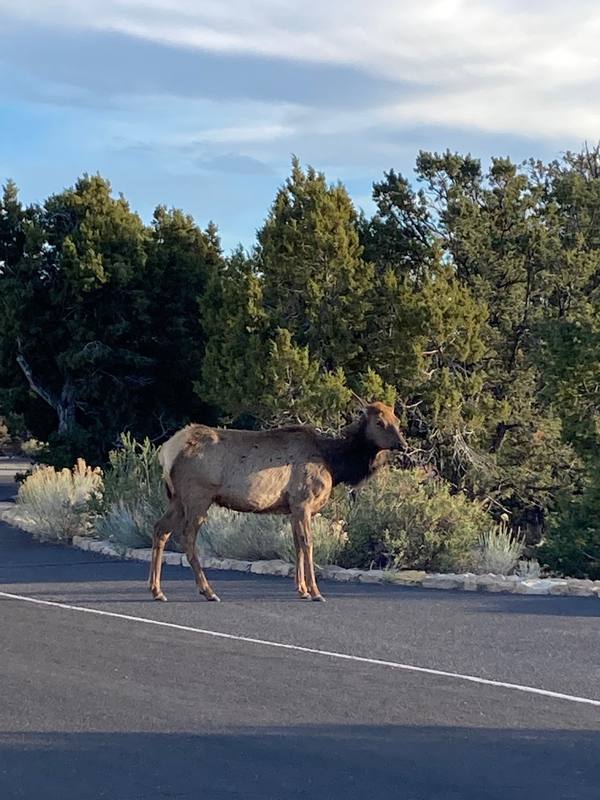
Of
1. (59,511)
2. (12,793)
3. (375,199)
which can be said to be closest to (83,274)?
(375,199)

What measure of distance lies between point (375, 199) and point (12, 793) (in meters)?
31.6

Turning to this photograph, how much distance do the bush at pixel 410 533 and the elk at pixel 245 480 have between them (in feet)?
6.98

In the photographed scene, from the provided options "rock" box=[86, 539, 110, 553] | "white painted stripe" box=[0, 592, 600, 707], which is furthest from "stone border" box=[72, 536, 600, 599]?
"white painted stripe" box=[0, 592, 600, 707]

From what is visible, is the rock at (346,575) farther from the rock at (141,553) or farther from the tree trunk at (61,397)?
the tree trunk at (61,397)

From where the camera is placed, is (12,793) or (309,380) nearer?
(12,793)

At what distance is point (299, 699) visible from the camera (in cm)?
894

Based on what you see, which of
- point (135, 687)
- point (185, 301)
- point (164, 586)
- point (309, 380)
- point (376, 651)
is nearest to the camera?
point (135, 687)

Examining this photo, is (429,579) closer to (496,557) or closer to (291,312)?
(496,557)

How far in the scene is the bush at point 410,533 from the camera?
1733 cm

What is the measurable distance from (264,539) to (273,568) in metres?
1.01

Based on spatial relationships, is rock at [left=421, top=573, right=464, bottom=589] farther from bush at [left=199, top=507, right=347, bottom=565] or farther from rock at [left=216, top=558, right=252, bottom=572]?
rock at [left=216, top=558, right=252, bottom=572]

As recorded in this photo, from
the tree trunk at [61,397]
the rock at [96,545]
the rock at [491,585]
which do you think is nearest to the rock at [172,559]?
the rock at [96,545]

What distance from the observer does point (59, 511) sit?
22.9m

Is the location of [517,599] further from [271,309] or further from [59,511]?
[271,309]
